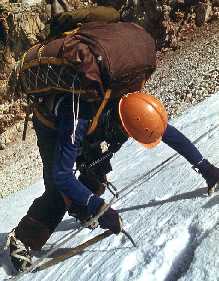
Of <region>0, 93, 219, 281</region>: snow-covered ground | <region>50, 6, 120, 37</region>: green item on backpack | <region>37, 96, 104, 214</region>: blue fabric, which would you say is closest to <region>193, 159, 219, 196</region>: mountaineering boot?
<region>0, 93, 219, 281</region>: snow-covered ground

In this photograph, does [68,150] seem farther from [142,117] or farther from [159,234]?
[159,234]

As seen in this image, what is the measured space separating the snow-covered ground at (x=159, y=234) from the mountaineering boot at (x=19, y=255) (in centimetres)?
12

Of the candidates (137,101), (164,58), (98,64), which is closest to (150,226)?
(137,101)

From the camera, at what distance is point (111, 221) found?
4.32 m

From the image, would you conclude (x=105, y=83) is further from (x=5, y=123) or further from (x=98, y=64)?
(x=5, y=123)

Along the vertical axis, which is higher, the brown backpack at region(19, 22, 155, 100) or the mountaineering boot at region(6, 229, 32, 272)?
the brown backpack at region(19, 22, 155, 100)

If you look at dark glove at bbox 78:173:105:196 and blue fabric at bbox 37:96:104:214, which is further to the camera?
dark glove at bbox 78:173:105:196

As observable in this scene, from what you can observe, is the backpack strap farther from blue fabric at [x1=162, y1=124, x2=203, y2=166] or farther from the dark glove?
the dark glove

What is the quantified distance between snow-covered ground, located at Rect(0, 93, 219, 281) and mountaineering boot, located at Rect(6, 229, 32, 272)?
0.12 metres

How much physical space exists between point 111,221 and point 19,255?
41.1 inches

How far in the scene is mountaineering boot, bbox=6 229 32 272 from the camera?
4.91 m

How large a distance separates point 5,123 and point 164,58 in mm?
8078

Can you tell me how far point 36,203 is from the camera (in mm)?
5109

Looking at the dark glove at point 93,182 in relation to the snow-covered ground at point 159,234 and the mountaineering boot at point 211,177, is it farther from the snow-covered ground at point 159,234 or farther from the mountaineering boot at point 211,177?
the mountaineering boot at point 211,177
